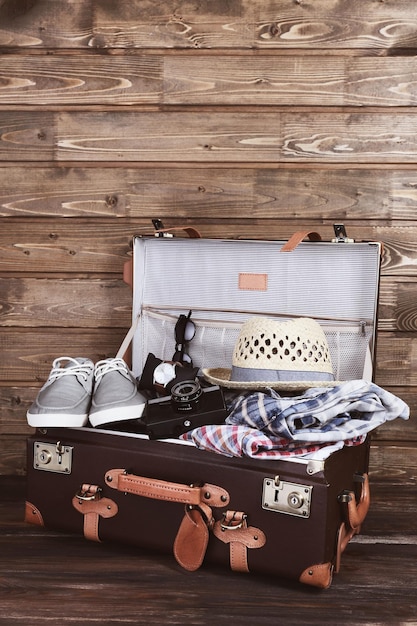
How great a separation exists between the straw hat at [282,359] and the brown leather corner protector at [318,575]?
1.15 ft

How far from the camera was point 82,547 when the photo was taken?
1403mm

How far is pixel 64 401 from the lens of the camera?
141cm

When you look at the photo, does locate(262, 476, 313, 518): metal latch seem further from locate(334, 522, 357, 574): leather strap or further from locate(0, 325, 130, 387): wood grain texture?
locate(0, 325, 130, 387): wood grain texture

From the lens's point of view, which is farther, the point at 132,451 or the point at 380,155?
the point at 380,155

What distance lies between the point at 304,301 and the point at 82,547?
2.47ft

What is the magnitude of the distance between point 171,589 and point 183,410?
330 mm

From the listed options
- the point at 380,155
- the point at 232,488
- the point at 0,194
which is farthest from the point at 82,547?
the point at 380,155

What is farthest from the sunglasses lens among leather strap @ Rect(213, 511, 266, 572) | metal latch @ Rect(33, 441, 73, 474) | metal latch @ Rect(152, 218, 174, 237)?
leather strap @ Rect(213, 511, 266, 572)

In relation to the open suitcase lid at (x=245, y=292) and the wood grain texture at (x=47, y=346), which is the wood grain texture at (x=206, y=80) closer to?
the open suitcase lid at (x=245, y=292)

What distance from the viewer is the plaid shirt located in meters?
1.25

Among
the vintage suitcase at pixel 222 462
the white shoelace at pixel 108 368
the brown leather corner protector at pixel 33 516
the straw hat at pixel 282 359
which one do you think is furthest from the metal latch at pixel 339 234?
the brown leather corner protector at pixel 33 516

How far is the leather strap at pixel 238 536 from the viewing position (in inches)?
48.5

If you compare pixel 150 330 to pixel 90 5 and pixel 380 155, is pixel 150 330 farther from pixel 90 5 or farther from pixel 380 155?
pixel 90 5

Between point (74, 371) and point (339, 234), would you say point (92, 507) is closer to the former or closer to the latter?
point (74, 371)
